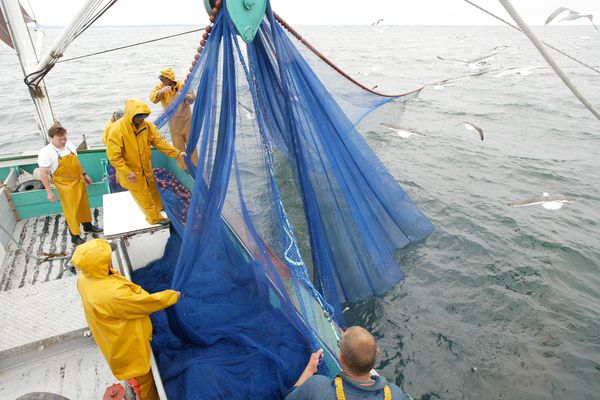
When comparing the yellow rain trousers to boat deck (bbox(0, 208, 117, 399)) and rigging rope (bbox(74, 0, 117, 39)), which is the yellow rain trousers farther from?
rigging rope (bbox(74, 0, 117, 39))

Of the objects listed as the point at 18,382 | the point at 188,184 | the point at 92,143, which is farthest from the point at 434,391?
the point at 92,143

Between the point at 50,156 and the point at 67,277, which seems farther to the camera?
the point at 50,156

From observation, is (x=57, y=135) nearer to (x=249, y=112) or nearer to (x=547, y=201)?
(x=249, y=112)

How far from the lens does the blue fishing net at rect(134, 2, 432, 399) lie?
9.70ft

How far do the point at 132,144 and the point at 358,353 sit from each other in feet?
11.3

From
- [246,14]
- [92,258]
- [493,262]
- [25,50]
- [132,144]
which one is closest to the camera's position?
[92,258]

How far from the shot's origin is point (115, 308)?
8.32ft

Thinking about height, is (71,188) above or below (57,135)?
below

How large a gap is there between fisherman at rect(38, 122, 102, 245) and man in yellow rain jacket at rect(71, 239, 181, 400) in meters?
2.17

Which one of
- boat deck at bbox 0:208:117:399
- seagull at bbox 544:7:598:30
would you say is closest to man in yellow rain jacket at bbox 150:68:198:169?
boat deck at bbox 0:208:117:399

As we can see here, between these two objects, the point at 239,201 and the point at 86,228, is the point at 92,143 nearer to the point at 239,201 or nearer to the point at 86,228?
the point at 86,228

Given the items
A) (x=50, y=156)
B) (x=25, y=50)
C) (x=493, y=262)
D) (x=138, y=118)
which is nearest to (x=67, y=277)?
(x=50, y=156)

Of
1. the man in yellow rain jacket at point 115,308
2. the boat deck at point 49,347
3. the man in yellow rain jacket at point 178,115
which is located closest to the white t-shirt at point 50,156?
the man in yellow rain jacket at point 178,115

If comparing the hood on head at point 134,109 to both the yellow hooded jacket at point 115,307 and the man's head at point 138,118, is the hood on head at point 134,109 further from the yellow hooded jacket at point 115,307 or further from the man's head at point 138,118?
the yellow hooded jacket at point 115,307
